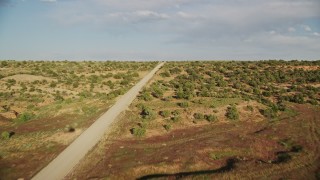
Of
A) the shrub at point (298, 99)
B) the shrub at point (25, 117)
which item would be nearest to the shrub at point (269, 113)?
the shrub at point (298, 99)

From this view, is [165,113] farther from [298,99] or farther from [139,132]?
[298,99]

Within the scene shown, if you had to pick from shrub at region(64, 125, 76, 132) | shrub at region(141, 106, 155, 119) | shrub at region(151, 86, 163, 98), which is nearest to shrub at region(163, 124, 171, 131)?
shrub at region(141, 106, 155, 119)

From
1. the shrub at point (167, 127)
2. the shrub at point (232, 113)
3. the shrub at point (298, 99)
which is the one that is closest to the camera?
the shrub at point (167, 127)

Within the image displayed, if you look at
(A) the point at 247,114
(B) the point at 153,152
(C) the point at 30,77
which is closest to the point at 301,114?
(A) the point at 247,114

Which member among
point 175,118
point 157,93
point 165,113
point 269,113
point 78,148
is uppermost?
point 157,93

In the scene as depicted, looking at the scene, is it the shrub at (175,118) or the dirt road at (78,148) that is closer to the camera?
the dirt road at (78,148)

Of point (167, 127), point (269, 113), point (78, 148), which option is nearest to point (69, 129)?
point (78, 148)

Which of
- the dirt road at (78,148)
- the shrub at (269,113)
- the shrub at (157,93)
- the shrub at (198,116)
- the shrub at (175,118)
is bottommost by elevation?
the dirt road at (78,148)

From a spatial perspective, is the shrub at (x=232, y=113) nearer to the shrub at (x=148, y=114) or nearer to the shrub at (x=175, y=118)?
the shrub at (x=175, y=118)

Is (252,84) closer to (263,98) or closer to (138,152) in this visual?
(263,98)
